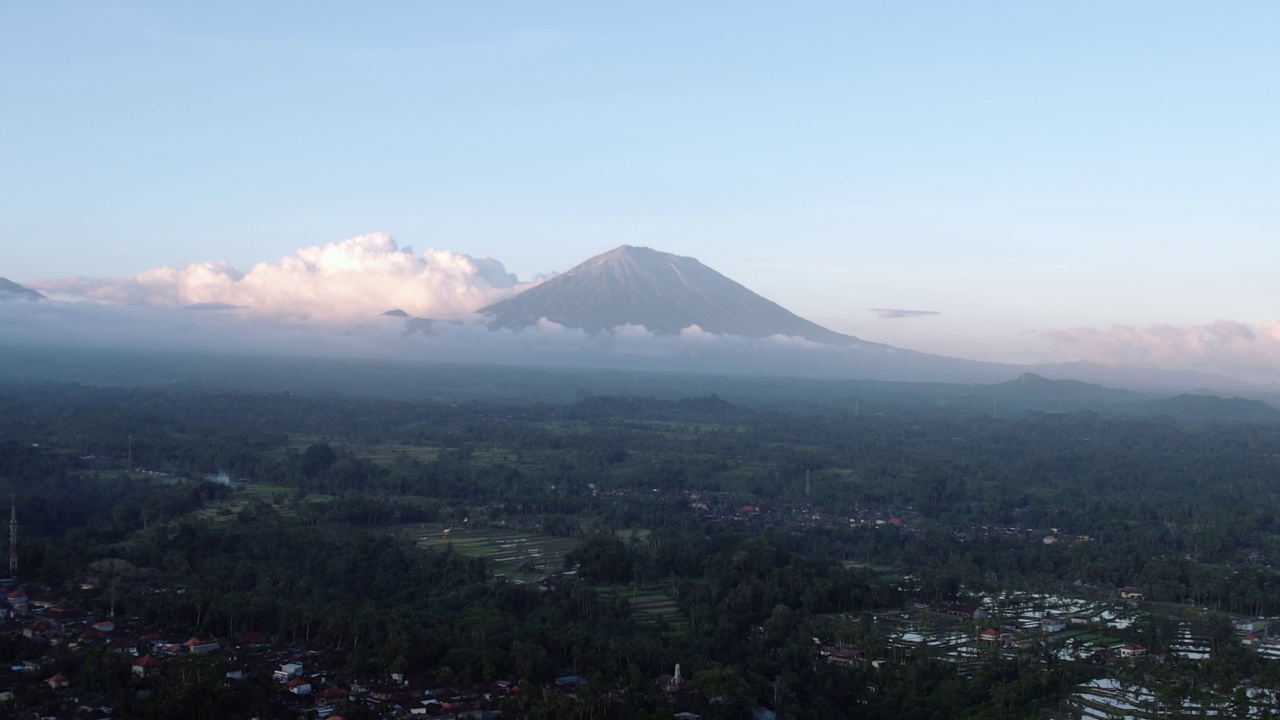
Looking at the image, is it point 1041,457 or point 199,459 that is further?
point 1041,457

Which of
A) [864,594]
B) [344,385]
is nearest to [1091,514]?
[864,594]

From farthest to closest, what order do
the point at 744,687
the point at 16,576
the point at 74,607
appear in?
the point at 16,576 < the point at 74,607 < the point at 744,687

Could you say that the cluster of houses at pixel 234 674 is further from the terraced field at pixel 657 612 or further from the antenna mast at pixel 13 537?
the terraced field at pixel 657 612

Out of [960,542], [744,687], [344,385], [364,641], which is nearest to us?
[744,687]

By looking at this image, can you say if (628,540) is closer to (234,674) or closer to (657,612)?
(657,612)

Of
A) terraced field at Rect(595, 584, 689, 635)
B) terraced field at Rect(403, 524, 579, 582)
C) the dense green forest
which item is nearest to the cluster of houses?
the dense green forest

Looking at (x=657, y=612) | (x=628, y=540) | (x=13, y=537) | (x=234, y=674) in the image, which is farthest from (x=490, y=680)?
(x=13, y=537)

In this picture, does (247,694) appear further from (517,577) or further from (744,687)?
(517,577)

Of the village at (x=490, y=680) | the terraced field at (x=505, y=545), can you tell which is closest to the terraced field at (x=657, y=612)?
the terraced field at (x=505, y=545)
